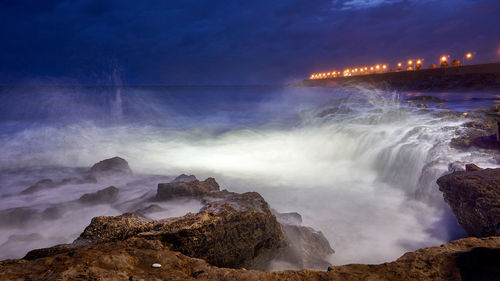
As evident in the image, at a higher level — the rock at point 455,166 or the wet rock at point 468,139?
the wet rock at point 468,139

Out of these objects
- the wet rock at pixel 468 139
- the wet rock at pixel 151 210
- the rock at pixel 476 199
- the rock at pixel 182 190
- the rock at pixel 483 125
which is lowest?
the rock at pixel 476 199

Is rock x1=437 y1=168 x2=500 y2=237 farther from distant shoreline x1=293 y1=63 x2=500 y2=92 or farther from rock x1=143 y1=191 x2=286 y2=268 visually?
distant shoreline x1=293 y1=63 x2=500 y2=92

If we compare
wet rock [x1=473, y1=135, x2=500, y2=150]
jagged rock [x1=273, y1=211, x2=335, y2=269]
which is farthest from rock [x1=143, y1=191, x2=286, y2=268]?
wet rock [x1=473, y1=135, x2=500, y2=150]

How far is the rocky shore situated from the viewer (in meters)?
2.35

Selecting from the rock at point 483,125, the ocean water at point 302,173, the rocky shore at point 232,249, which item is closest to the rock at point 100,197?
the ocean water at point 302,173

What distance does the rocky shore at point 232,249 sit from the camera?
2.35m

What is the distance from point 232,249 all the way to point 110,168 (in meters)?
7.22

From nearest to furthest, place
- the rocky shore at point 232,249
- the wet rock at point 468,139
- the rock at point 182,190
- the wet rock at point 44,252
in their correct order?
the rocky shore at point 232,249 < the wet rock at point 44,252 < the rock at point 182,190 < the wet rock at point 468,139

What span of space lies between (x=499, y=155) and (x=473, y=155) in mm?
506

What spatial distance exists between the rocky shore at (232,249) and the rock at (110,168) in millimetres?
4274

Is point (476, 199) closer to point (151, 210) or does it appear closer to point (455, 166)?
point (455, 166)

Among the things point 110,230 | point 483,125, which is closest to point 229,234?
point 110,230

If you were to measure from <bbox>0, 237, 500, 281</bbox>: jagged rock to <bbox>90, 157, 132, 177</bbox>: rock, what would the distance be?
7.14m

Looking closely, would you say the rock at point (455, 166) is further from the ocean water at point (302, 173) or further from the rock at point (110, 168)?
the rock at point (110, 168)
